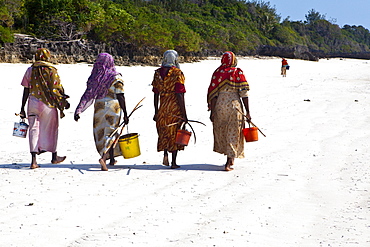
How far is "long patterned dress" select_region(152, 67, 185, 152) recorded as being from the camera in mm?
5749

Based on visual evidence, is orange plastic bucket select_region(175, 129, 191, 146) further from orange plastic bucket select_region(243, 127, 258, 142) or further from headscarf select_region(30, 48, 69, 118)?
headscarf select_region(30, 48, 69, 118)

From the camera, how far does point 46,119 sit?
596cm

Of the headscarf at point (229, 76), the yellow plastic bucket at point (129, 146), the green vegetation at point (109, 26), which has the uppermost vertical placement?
the green vegetation at point (109, 26)

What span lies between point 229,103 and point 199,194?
1.67m

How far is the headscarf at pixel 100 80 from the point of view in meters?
5.71

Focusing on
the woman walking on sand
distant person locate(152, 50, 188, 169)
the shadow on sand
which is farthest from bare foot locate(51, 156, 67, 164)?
the woman walking on sand

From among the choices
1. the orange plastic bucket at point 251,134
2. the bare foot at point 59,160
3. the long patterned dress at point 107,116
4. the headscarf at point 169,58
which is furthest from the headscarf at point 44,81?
the orange plastic bucket at point 251,134

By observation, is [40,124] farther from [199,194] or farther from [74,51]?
[74,51]

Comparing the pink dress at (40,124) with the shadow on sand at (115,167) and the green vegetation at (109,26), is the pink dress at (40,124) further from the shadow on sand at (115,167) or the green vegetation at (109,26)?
the green vegetation at (109,26)

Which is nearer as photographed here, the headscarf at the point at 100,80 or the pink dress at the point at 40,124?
the headscarf at the point at 100,80

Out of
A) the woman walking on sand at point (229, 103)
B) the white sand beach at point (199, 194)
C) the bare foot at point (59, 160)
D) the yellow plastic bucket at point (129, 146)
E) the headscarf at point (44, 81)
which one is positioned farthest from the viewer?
the bare foot at point (59, 160)

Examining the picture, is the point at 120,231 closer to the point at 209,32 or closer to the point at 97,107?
the point at 97,107

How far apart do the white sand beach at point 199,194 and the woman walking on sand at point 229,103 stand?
336mm

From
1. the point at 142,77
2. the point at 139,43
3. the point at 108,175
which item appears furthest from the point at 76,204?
the point at 139,43
